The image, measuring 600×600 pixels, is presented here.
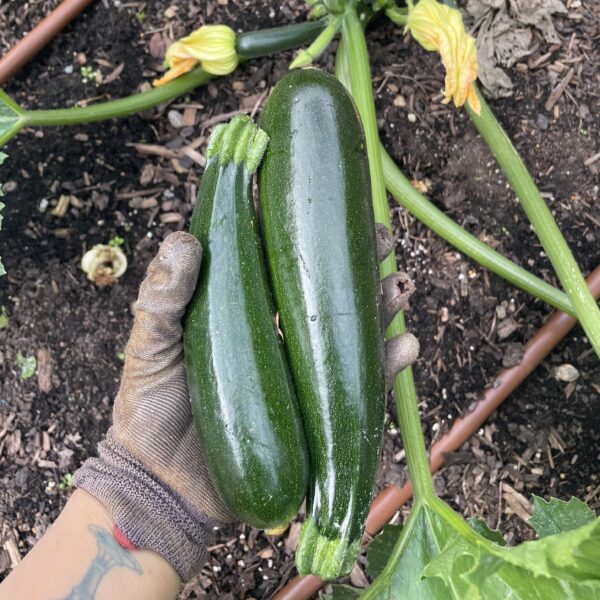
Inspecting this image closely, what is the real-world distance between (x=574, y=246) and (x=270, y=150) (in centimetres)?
141

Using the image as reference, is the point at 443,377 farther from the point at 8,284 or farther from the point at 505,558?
the point at 8,284

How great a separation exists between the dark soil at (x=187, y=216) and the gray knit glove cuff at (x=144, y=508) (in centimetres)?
68

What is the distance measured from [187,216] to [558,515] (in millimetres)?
1758

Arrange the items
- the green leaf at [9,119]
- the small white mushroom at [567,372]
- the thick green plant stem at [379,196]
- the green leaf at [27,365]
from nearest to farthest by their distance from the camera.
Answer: the thick green plant stem at [379,196]
the green leaf at [9,119]
the small white mushroom at [567,372]
the green leaf at [27,365]

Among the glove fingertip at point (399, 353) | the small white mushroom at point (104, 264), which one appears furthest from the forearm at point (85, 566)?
the small white mushroom at point (104, 264)

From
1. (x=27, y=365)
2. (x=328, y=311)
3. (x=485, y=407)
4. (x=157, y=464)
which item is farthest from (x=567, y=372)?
(x=27, y=365)


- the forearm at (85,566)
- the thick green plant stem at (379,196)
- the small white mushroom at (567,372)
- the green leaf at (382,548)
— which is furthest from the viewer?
the small white mushroom at (567,372)

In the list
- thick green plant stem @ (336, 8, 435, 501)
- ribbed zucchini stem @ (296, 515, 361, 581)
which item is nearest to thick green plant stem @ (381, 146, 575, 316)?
thick green plant stem @ (336, 8, 435, 501)

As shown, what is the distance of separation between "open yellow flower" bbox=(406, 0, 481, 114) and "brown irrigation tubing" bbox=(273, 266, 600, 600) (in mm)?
897

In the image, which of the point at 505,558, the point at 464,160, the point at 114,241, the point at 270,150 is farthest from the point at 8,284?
the point at 505,558

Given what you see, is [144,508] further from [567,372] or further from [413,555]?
[567,372]

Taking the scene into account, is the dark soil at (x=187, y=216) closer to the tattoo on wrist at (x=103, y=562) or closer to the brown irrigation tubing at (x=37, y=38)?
the brown irrigation tubing at (x=37, y=38)

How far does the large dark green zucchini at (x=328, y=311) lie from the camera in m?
1.74

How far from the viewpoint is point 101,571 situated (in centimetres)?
189
